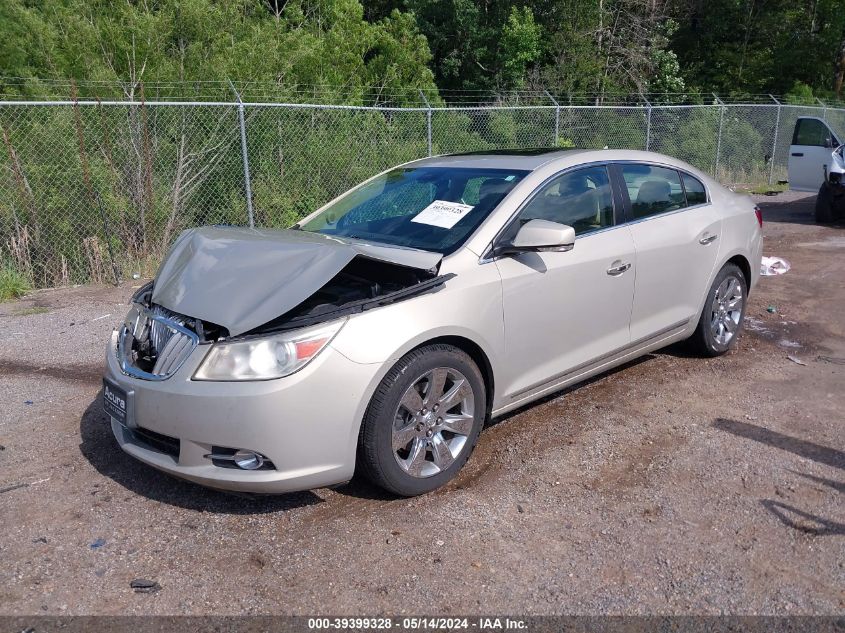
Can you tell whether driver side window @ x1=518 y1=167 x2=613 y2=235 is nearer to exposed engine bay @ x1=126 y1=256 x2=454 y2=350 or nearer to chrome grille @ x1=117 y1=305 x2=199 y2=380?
exposed engine bay @ x1=126 y1=256 x2=454 y2=350

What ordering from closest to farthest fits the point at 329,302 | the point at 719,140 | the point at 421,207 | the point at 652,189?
1. the point at 329,302
2. the point at 421,207
3. the point at 652,189
4. the point at 719,140

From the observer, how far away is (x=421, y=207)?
4520mm

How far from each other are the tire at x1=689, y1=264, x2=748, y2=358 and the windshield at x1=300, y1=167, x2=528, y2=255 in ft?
6.60

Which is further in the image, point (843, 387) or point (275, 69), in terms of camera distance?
point (275, 69)

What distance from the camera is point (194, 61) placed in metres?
11.4

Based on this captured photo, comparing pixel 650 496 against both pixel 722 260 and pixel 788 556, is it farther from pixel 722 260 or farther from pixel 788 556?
pixel 722 260

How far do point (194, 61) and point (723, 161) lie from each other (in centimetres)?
1279

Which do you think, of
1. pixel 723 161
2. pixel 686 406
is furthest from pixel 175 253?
pixel 723 161

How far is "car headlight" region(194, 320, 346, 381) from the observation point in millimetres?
3266

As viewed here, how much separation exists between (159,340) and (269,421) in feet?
2.65

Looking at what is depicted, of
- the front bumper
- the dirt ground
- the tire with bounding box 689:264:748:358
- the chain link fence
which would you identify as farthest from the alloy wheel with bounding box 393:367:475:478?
the chain link fence

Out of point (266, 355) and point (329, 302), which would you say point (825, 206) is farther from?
point (266, 355)

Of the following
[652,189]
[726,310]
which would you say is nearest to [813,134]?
[726,310]

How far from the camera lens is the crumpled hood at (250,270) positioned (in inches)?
134
